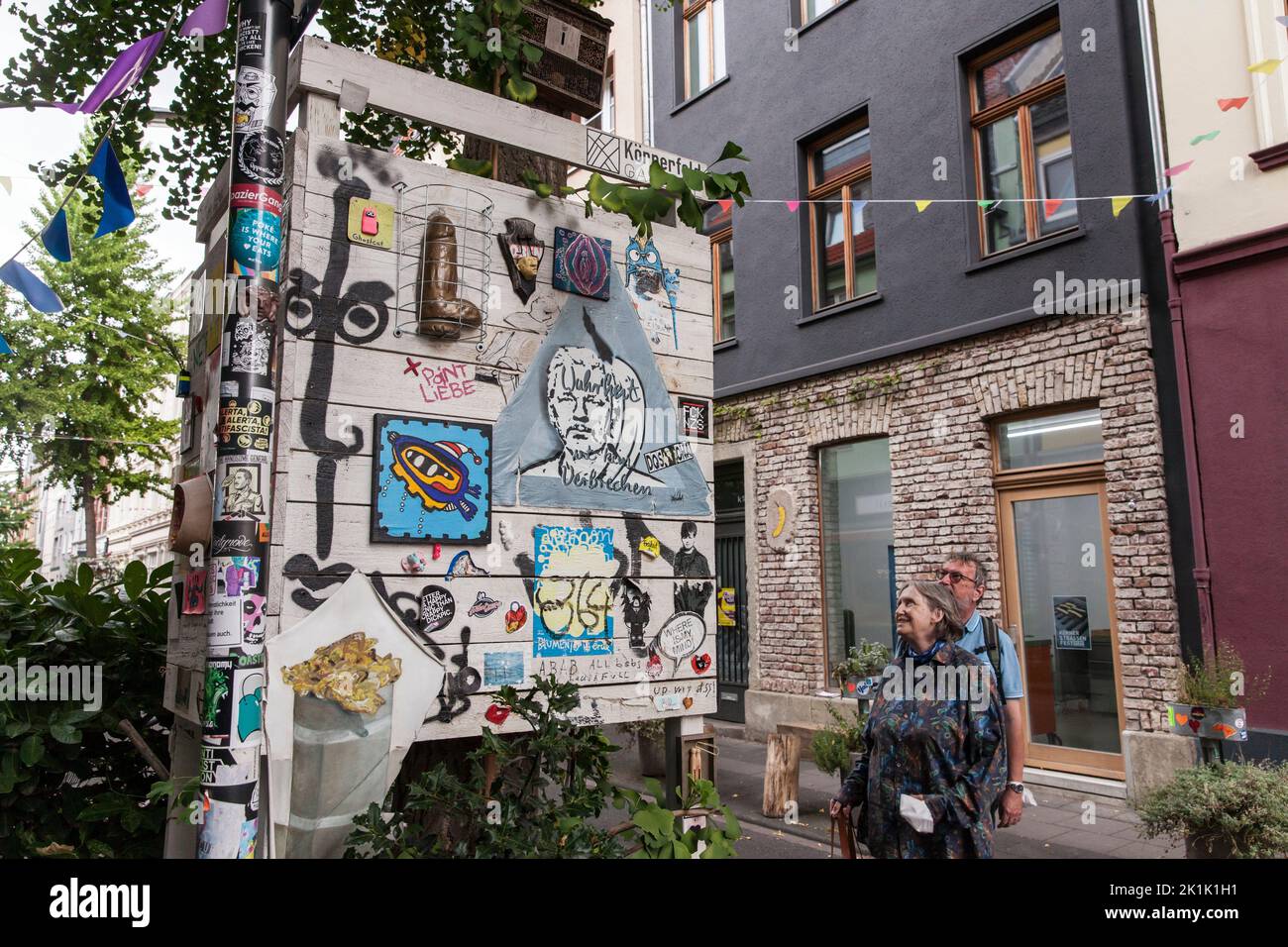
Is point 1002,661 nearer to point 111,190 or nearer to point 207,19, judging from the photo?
point 207,19

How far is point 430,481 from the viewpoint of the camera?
298 cm

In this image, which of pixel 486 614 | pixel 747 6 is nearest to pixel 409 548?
pixel 486 614

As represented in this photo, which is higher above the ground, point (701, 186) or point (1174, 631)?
point (701, 186)

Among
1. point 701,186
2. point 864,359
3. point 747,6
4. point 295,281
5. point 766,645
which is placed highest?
point 747,6

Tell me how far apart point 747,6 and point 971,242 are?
541 cm

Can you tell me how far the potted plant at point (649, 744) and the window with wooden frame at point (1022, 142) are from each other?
581 centimetres

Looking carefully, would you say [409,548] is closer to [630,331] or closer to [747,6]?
[630,331]

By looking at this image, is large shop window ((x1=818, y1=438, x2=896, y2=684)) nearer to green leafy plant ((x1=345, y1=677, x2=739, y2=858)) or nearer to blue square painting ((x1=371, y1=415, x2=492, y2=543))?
green leafy plant ((x1=345, y1=677, x2=739, y2=858))

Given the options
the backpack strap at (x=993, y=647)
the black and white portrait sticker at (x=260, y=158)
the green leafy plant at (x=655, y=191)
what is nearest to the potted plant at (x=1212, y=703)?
the backpack strap at (x=993, y=647)

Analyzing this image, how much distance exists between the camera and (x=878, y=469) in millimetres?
9922

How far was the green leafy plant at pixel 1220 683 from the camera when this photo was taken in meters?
6.09

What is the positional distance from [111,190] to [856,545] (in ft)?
26.9

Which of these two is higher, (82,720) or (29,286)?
(29,286)

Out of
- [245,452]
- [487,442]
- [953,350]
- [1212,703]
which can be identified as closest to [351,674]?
[245,452]
